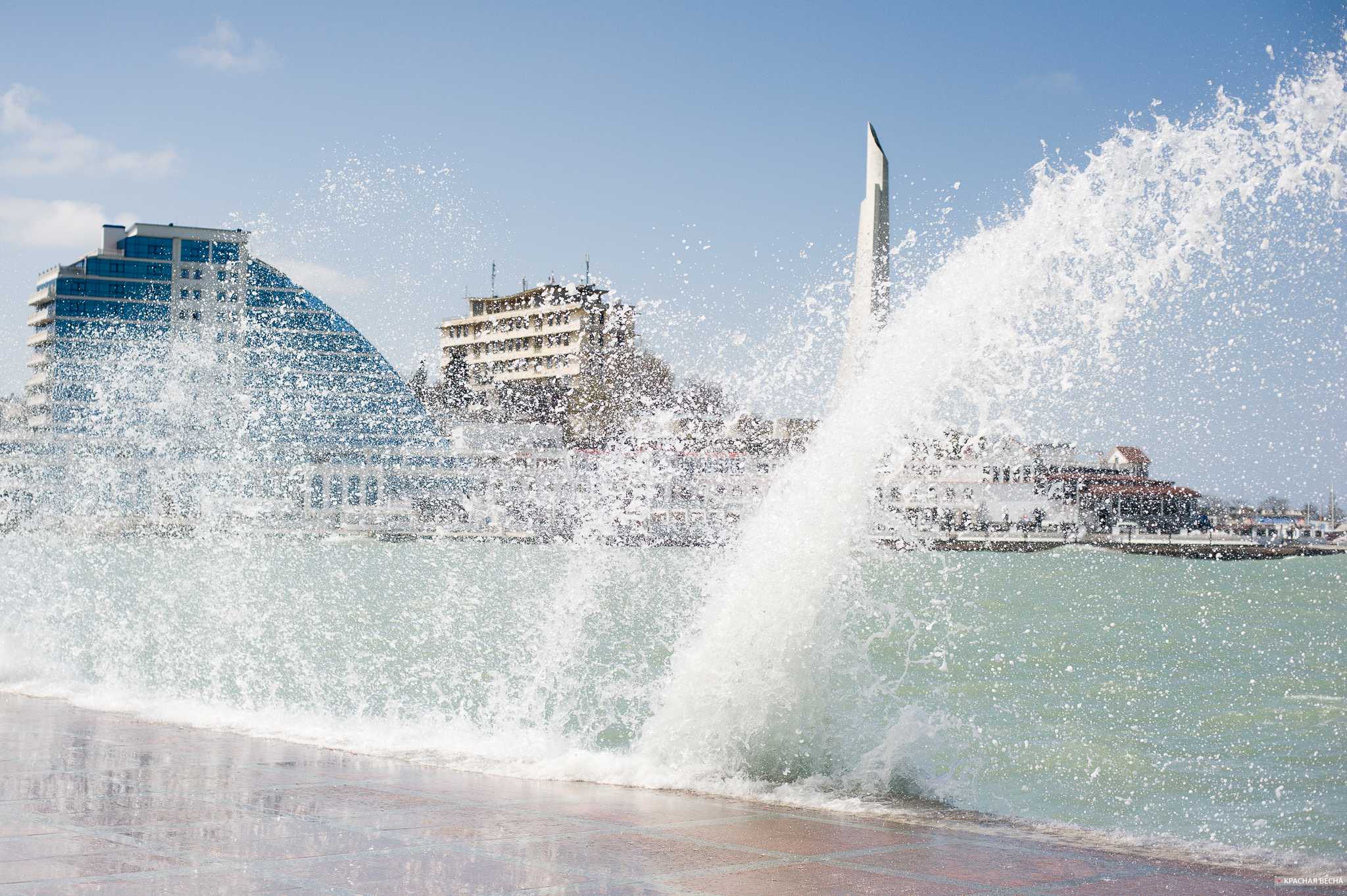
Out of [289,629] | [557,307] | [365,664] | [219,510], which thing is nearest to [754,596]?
[365,664]

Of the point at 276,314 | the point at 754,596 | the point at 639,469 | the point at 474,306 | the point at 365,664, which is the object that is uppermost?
the point at 474,306

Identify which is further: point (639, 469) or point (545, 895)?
point (639, 469)

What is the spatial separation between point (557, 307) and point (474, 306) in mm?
26376

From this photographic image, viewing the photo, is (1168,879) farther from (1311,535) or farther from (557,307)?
(1311,535)

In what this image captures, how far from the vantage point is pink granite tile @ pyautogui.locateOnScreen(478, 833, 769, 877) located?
5348 mm

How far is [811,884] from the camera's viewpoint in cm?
515

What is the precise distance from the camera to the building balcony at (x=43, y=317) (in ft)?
394

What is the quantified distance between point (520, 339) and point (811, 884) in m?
131

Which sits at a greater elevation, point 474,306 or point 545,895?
point 474,306

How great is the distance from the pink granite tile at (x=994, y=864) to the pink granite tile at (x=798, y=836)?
19cm

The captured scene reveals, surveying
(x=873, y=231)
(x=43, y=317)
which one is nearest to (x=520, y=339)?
(x=43, y=317)

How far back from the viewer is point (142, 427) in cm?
8094

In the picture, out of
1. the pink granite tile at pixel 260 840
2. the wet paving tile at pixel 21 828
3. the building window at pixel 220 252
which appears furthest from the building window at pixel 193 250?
the pink granite tile at pixel 260 840

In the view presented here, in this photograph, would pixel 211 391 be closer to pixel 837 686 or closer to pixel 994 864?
pixel 837 686
